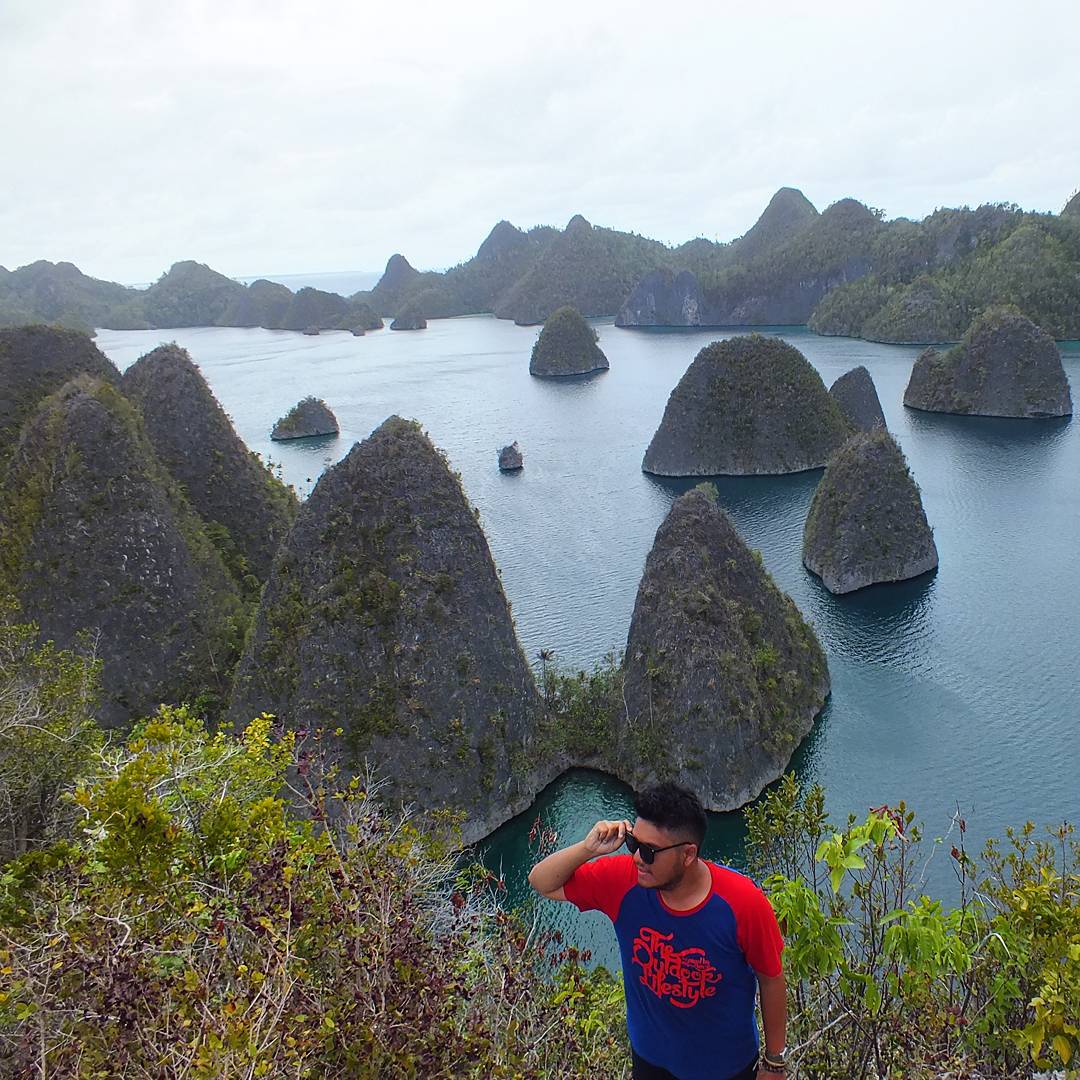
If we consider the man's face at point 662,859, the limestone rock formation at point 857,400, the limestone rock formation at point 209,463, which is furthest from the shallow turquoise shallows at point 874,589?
the man's face at point 662,859

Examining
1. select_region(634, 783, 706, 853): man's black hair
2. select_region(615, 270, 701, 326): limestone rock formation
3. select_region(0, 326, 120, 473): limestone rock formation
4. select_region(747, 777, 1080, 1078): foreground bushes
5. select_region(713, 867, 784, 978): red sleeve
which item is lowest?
select_region(747, 777, 1080, 1078): foreground bushes

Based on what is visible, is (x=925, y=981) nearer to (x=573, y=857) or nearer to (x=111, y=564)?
(x=573, y=857)

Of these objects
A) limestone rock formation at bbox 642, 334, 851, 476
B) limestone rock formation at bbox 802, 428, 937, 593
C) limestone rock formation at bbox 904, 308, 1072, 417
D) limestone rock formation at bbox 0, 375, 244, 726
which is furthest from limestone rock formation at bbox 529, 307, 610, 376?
limestone rock formation at bbox 0, 375, 244, 726

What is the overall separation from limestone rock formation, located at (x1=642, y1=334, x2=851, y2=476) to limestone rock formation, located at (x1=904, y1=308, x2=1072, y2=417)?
2437 cm

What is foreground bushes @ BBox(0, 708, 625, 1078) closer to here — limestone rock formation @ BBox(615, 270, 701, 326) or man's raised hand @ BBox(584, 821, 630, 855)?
man's raised hand @ BBox(584, 821, 630, 855)

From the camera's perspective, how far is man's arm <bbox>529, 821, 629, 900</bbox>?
571 cm

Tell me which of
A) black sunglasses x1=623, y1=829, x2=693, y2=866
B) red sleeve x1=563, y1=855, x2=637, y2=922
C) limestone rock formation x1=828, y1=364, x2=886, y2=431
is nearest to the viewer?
black sunglasses x1=623, y1=829, x2=693, y2=866

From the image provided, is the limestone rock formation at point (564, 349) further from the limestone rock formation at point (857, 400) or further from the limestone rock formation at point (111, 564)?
the limestone rock formation at point (111, 564)

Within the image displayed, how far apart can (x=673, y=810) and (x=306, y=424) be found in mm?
98230

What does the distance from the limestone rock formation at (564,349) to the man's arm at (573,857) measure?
131705 millimetres

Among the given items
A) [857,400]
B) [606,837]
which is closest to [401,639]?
[606,837]

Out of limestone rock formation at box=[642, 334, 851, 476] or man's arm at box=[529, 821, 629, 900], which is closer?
man's arm at box=[529, 821, 629, 900]

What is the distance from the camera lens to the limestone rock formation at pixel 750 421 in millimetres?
74688

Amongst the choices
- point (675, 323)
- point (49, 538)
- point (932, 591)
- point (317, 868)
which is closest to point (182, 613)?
point (49, 538)
